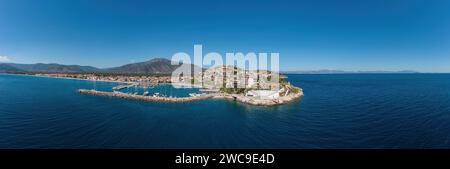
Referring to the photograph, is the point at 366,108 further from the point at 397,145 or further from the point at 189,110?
the point at 189,110

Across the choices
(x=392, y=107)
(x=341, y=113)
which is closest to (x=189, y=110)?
(x=341, y=113)

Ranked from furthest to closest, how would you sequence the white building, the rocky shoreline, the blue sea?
the white building
the rocky shoreline
the blue sea

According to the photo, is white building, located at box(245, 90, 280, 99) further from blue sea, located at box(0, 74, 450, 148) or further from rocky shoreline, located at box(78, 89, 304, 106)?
blue sea, located at box(0, 74, 450, 148)

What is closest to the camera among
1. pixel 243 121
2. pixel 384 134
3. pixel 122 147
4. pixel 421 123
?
pixel 122 147

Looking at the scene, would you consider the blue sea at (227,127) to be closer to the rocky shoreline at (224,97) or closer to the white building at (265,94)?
the rocky shoreline at (224,97)

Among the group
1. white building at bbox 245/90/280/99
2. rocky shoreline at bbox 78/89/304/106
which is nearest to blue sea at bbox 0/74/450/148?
rocky shoreline at bbox 78/89/304/106

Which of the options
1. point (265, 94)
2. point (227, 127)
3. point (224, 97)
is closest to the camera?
point (227, 127)

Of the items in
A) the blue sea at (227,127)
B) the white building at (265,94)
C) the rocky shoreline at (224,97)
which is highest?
the white building at (265,94)

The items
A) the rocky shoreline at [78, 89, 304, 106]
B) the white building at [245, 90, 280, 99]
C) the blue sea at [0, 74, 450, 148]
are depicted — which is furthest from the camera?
the white building at [245, 90, 280, 99]

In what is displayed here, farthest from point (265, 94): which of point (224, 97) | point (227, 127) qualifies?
point (227, 127)

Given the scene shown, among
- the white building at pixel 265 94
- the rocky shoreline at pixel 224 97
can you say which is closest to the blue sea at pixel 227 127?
the rocky shoreline at pixel 224 97

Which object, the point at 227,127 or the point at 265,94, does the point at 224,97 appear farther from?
the point at 227,127
